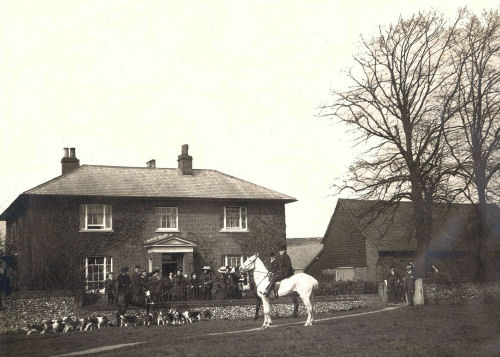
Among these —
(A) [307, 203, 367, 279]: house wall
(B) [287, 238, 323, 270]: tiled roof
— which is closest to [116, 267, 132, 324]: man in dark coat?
(A) [307, 203, 367, 279]: house wall

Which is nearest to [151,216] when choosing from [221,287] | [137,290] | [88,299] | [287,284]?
[221,287]

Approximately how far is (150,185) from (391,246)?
16292 millimetres

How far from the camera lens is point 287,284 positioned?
19.0 metres

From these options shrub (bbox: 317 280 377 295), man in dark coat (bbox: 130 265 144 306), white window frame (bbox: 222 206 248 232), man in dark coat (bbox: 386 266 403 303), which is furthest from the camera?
white window frame (bbox: 222 206 248 232)

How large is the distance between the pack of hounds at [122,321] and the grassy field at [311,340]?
151cm

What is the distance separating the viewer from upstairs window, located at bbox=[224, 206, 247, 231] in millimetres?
37531

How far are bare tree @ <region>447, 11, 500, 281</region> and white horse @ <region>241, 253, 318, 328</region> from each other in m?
12.8

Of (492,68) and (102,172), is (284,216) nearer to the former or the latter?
(102,172)

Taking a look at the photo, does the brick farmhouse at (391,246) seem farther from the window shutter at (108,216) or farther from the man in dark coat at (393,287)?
the window shutter at (108,216)

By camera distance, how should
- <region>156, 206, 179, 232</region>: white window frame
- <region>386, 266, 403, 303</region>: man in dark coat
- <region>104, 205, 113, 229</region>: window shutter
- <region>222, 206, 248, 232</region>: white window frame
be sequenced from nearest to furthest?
<region>386, 266, 403, 303</region>: man in dark coat → <region>104, 205, 113, 229</region>: window shutter → <region>156, 206, 179, 232</region>: white window frame → <region>222, 206, 248, 232</region>: white window frame

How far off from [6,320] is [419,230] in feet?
59.2

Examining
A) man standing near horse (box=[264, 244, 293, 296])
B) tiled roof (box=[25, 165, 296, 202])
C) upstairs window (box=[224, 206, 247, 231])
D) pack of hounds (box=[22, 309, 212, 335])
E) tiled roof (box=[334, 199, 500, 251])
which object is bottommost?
pack of hounds (box=[22, 309, 212, 335])

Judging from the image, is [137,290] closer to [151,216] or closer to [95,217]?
[95,217]

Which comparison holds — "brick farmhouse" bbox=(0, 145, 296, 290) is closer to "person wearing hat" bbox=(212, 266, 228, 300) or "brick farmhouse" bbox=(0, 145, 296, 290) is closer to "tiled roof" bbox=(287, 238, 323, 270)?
"person wearing hat" bbox=(212, 266, 228, 300)
